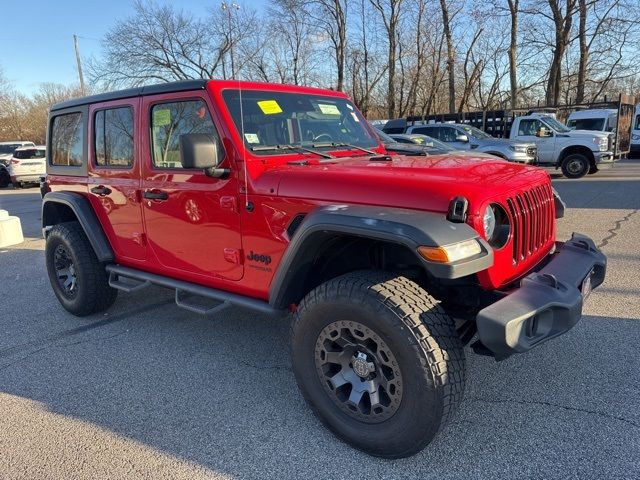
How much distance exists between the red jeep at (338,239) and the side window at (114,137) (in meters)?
0.02

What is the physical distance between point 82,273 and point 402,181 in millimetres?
3140

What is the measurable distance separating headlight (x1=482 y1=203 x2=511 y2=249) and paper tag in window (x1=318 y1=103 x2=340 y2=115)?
5.61ft

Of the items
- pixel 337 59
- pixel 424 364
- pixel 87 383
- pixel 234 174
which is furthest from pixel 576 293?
pixel 337 59

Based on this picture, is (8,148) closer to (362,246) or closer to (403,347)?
(362,246)

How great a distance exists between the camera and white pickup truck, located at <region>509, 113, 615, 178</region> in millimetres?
14383

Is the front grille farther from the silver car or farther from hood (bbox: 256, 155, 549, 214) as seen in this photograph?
the silver car

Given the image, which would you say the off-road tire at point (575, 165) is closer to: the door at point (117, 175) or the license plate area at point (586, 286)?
the license plate area at point (586, 286)

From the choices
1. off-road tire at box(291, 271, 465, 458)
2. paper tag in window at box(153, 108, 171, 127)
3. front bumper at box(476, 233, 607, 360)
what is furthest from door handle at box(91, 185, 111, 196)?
front bumper at box(476, 233, 607, 360)

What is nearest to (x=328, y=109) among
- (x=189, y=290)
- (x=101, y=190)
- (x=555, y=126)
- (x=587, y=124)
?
(x=189, y=290)

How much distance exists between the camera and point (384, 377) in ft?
7.91

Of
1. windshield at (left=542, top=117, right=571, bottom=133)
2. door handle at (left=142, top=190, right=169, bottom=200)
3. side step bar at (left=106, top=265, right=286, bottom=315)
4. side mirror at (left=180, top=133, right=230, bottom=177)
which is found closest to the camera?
side mirror at (left=180, top=133, right=230, bottom=177)

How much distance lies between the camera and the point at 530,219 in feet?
9.07

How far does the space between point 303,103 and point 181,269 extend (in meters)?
1.53

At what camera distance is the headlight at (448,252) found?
213cm
